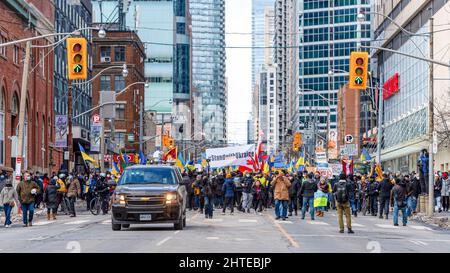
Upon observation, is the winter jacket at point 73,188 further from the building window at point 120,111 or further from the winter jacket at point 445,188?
the building window at point 120,111

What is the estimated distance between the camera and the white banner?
1974 inches

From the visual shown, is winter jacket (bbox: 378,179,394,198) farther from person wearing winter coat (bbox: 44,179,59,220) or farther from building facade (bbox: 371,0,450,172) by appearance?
building facade (bbox: 371,0,450,172)

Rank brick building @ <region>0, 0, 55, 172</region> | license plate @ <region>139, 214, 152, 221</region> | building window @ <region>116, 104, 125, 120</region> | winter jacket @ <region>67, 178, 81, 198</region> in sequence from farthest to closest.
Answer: building window @ <region>116, 104, 125, 120</region>
brick building @ <region>0, 0, 55, 172</region>
winter jacket @ <region>67, 178, 81, 198</region>
license plate @ <region>139, 214, 152, 221</region>

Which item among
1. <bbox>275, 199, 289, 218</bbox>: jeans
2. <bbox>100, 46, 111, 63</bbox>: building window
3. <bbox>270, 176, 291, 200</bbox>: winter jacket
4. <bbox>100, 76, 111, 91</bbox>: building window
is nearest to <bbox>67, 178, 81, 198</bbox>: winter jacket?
<bbox>275, 199, 289, 218</bbox>: jeans

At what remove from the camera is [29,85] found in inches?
2489

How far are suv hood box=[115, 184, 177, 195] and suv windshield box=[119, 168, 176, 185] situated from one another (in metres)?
0.42

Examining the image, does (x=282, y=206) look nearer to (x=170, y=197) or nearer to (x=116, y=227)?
(x=116, y=227)

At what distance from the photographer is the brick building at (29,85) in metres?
57.1

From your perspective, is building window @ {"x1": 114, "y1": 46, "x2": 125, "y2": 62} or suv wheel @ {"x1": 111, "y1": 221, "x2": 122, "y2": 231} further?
building window @ {"x1": 114, "y1": 46, "x2": 125, "y2": 62}

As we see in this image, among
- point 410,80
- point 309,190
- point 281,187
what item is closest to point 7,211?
point 281,187

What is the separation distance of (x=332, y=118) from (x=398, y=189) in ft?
466

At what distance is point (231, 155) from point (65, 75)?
32987 mm

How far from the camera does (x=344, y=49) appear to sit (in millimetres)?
168250
